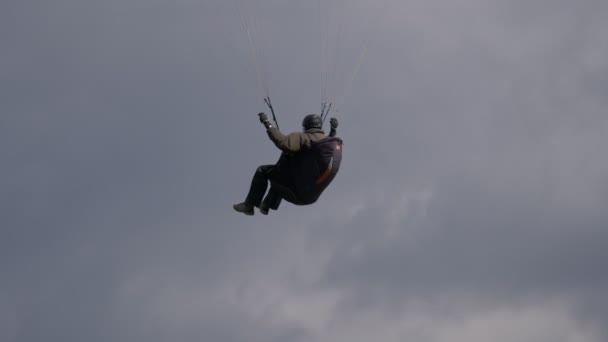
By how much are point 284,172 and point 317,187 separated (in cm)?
71

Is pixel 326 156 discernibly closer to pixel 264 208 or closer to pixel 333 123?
pixel 333 123

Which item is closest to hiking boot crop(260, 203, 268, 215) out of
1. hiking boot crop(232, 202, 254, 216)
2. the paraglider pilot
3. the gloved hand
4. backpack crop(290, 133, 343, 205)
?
the paraglider pilot

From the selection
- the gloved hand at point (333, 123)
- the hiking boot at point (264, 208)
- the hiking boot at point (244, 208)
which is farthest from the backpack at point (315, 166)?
the hiking boot at point (244, 208)

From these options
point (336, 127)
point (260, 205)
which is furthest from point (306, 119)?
point (260, 205)

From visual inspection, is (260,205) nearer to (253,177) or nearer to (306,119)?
(253,177)

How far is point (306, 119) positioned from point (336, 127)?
0.59m

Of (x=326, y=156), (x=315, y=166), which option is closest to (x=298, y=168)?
(x=315, y=166)

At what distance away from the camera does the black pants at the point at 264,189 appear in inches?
862

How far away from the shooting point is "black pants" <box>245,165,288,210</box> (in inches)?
862

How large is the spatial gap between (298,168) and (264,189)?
3.33 ft

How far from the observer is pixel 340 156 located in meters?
21.6

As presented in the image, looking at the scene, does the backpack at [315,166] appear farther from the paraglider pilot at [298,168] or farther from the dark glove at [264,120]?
the dark glove at [264,120]

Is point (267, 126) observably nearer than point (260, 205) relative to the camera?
Yes

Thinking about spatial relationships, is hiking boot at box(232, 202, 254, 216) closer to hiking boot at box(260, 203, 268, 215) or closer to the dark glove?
hiking boot at box(260, 203, 268, 215)
